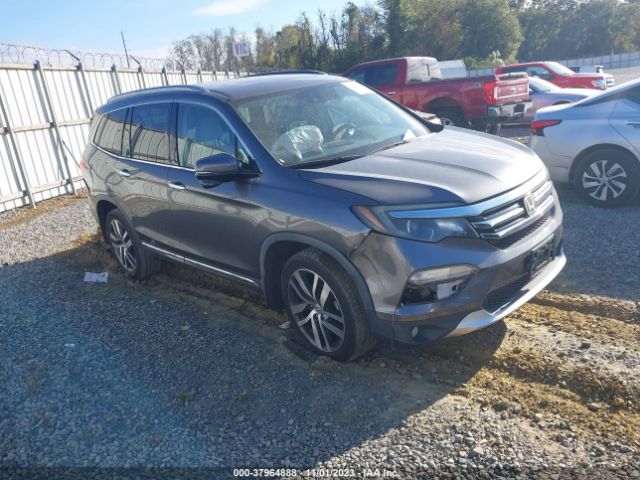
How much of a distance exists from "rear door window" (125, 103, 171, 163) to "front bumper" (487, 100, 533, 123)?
26.1ft

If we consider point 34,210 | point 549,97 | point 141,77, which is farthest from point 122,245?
point 549,97

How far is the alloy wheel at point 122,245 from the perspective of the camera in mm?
5734

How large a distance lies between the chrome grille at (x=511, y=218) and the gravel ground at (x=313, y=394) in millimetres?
904

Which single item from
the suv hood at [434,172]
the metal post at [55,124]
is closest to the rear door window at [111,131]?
the suv hood at [434,172]

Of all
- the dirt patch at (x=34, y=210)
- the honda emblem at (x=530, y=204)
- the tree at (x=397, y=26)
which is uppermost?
the tree at (x=397, y=26)

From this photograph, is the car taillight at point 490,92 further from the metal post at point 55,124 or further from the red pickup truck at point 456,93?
the metal post at point 55,124

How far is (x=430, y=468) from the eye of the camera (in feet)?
9.03

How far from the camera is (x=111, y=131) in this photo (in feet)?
18.5

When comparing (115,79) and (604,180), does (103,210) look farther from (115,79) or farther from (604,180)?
(115,79)

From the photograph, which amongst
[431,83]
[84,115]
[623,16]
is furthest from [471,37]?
[84,115]

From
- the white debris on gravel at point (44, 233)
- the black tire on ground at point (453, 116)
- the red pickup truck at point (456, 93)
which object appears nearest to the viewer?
the white debris on gravel at point (44, 233)

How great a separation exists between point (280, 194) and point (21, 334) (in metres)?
2.87

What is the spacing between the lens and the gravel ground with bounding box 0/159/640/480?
9.46ft

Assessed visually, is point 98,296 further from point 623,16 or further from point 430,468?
point 623,16
